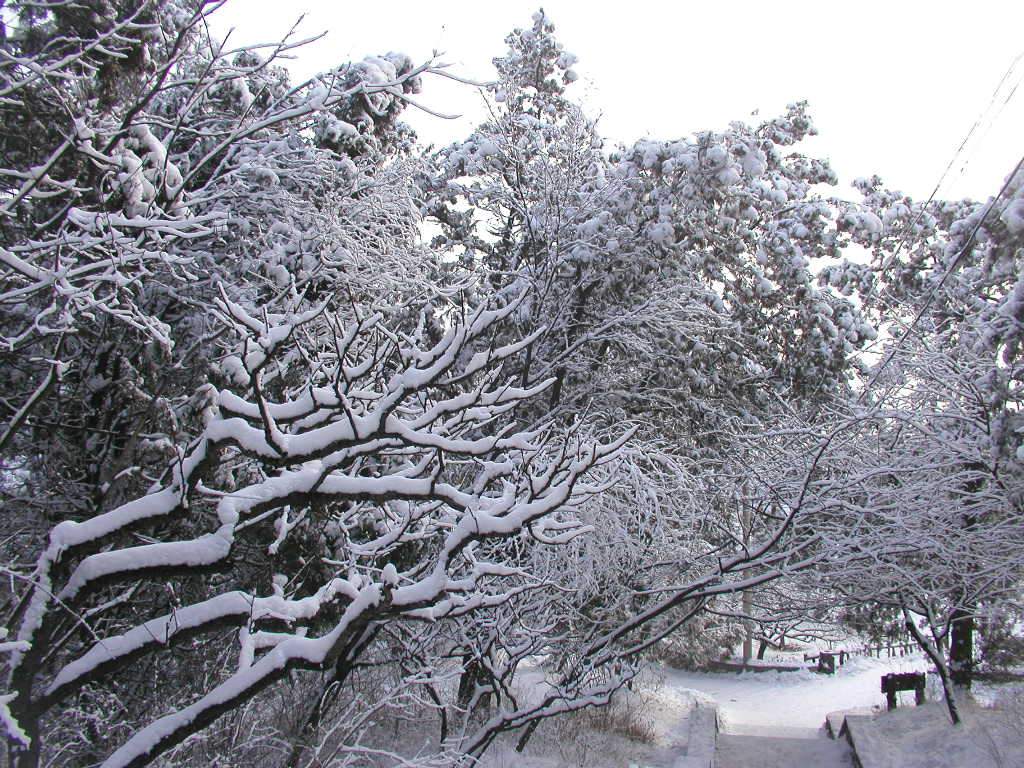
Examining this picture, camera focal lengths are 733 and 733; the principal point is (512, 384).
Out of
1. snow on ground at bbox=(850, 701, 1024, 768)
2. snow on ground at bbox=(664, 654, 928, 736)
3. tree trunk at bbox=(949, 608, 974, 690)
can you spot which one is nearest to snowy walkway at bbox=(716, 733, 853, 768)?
snow on ground at bbox=(850, 701, 1024, 768)

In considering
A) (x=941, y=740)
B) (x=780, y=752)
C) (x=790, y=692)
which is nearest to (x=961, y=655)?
(x=941, y=740)

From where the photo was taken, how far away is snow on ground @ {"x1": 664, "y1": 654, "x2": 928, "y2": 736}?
16.5 m

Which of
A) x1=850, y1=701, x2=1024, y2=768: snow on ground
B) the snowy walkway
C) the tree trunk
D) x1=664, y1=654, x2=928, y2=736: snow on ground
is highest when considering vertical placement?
the tree trunk

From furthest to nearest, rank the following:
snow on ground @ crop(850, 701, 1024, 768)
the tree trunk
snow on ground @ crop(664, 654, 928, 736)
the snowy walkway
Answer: snow on ground @ crop(664, 654, 928, 736) < the tree trunk < the snowy walkway < snow on ground @ crop(850, 701, 1024, 768)

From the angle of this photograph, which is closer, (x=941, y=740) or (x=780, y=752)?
(x=941, y=740)

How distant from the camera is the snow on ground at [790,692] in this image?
54.2 feet

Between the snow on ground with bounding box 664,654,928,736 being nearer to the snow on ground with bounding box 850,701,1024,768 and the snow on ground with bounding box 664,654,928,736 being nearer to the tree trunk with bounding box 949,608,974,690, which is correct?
the tree trunk with bounding box 949,608,974,690

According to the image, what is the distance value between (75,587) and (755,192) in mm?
11824

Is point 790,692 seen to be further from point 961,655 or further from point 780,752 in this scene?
point 780,752

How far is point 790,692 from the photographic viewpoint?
2142 cm

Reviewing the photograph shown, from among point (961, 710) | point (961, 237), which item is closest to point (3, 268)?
point (961, 237)

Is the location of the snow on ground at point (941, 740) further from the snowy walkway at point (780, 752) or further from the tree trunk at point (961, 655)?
the tree trunk at point (961, 655)

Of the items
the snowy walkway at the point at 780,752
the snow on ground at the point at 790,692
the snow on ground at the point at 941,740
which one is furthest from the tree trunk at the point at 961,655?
the snow on ground at the point at 790,692

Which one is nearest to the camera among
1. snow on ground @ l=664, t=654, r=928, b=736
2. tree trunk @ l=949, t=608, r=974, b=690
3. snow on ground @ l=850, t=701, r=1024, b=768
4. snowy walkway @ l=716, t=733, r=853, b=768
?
snow on ground @ l=850, t=701, r=1024, b=768
